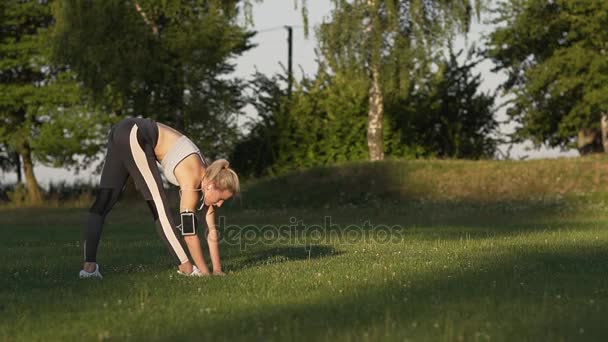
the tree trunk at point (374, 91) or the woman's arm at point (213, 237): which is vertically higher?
the tree trunk at point (374, 91)

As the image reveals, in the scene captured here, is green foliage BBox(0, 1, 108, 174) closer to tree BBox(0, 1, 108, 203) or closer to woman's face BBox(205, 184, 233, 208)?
tree BBox(0, 1, 108, 203)

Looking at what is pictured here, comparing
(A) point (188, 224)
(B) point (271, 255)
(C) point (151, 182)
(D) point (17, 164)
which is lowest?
(B) point (271, 255)

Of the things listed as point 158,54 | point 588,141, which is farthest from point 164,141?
point 588,141

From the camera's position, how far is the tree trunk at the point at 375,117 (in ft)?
136

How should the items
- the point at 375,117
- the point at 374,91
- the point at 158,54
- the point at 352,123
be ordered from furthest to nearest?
the point at 352,123
the point at 158,54
the point at 375,117
the point at 374,91

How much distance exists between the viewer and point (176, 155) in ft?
36.0

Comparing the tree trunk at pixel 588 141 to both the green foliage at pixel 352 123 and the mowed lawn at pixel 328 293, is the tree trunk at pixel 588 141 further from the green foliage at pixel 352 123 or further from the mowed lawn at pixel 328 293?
the mowed lawn at pixel 328 293

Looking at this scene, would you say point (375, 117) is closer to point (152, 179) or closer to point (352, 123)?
point (352, 123)

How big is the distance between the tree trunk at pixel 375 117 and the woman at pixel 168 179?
2995 centimetres

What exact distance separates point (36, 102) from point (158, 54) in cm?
860

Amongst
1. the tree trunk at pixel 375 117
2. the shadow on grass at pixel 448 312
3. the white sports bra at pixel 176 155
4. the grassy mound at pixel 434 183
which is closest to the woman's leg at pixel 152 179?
the white sports bra at pixel 176 155

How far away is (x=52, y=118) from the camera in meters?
49.9

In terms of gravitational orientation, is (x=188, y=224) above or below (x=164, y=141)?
below

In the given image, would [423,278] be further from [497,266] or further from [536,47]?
Answer: [536,47]
